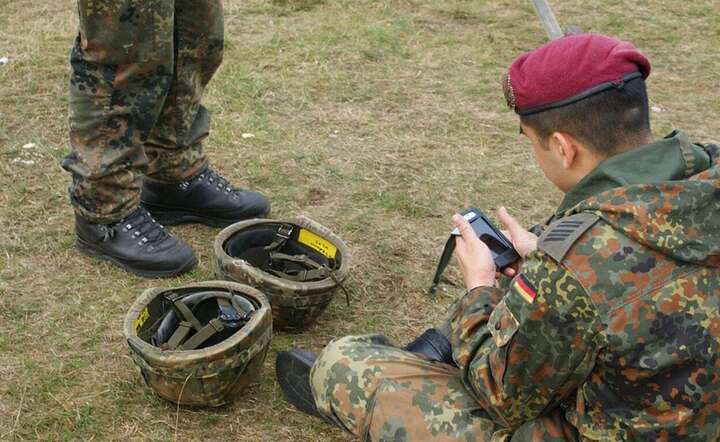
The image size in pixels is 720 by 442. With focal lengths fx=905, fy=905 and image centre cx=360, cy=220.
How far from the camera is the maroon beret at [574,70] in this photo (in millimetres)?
2111

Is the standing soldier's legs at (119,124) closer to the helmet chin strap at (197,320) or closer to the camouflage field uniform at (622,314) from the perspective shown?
the helmet chin strap at (197,320)

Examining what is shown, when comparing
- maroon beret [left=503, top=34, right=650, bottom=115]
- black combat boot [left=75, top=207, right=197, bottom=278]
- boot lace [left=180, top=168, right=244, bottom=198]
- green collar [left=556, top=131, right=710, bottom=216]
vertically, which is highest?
maroon beret [left=503, top=34, right=650, bottom=115]

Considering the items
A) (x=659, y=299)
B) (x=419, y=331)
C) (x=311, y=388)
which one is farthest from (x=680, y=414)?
(x=419, y=331)

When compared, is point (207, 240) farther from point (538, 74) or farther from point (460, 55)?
point (460, 55)

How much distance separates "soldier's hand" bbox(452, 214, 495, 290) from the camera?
8.31 ft

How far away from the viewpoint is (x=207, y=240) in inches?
159

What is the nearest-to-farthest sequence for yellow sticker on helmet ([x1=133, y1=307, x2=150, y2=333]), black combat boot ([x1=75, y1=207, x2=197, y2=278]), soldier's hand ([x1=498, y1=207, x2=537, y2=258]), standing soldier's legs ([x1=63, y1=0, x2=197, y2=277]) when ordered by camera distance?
soldier's hand ([x1=498, y1=207, x2=537, y2=258])
yellow sticker on helmet ([x1=133, y1=307, x2=150, y2=333])
standing soldier's legs ([x1=63, y1=0, x2=197, y2=277])
black combat boot ([x1=75, y1=207, x2=197, y2=278])

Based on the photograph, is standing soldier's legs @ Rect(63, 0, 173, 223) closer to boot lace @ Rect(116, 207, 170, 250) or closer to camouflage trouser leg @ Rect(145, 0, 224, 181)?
boot lace @ Rect(116, 207, 170, 250)

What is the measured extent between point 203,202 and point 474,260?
1.82 metres

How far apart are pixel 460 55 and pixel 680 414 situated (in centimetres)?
458

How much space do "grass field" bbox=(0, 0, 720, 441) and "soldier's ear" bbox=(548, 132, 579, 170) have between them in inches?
49.6

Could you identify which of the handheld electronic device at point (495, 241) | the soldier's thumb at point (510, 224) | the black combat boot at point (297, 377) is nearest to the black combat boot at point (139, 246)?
the black combat boot at point (297, 377)

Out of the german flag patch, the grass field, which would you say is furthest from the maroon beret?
the grass field

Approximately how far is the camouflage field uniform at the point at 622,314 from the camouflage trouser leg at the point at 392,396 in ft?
0.52
